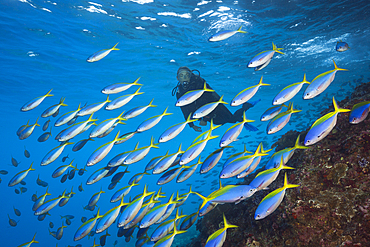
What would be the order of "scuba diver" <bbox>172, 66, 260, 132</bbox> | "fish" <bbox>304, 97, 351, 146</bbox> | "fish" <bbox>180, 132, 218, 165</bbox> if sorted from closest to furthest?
"fish" <bbox>304, 97, 351, 146</bbox> < "fish" <bbox>180, 132, 218, 165</bbox> < "scuba diver" <bbox>172, 66, 260, 132</bbox>

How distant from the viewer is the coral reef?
2226 mm

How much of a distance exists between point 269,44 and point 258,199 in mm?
16300

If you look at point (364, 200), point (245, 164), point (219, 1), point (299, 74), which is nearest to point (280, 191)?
point (245, 164)

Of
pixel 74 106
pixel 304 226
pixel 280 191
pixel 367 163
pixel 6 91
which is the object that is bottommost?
pixel 74 106

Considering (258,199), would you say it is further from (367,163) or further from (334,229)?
(367,163)

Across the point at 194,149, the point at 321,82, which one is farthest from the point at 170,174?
the point at 321,82

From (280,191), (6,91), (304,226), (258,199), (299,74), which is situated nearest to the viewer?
(280,191)

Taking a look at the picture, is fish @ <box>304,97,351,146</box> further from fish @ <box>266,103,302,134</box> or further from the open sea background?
the open sea background

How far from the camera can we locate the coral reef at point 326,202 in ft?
7.30

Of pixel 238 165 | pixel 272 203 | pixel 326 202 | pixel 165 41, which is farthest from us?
pixel 165 41

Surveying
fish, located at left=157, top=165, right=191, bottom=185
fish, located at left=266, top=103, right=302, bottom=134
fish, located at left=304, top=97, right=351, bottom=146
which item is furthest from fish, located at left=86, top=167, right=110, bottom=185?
fish, located at left=304, top=97, right=351, bottom=146

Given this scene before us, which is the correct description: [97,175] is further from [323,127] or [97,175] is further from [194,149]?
[323,127]

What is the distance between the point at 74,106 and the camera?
85.2 feet

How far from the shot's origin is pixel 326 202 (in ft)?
7.88
